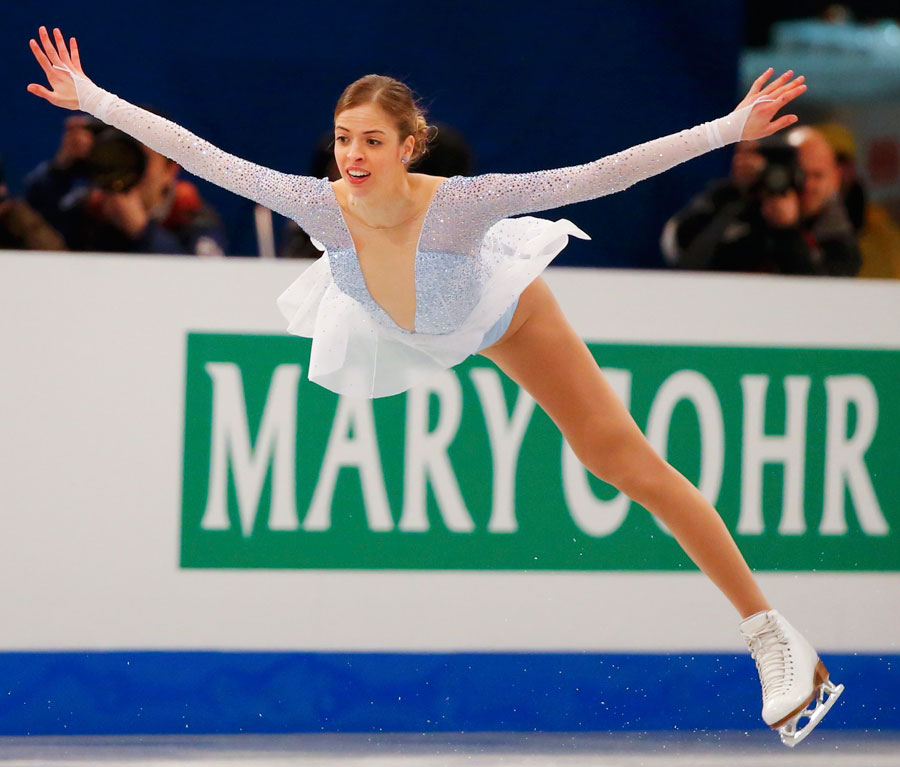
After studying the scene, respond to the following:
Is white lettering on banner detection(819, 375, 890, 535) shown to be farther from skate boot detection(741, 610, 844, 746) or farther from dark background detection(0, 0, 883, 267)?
dark background detection(0, 0, 883, 267)

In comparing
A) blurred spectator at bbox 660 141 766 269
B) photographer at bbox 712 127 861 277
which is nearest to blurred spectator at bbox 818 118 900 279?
photographer at bbox 712 127 861 277

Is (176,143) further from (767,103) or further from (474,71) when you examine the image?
(474,71)

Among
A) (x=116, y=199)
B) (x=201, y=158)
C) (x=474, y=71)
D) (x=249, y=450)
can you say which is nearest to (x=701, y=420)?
(x=249, y=450)

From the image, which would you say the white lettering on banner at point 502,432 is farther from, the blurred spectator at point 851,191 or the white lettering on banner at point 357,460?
the blurred spectator at point 851,191

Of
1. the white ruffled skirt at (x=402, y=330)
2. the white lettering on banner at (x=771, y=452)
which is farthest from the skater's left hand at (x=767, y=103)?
the white lettering on banner at (x=771, y=452)

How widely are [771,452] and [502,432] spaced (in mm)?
748

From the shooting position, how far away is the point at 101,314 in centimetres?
351

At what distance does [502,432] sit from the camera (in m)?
3.66

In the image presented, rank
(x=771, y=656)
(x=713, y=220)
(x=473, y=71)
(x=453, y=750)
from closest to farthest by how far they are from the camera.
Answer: (x=771, y=656) → (x=453, y=750) → (x=713, y=220) → (x=473, y=71)

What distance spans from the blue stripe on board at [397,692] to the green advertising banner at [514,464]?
259mm

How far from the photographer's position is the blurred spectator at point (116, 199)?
3.96m

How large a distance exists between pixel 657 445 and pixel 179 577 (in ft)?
4.29

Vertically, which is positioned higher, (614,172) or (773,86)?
(773,86)

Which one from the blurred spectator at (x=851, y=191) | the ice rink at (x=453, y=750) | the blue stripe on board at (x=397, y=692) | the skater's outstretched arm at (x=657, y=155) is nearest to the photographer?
the skater's outstretched arm at (x=657, y=155)
